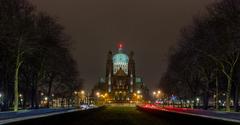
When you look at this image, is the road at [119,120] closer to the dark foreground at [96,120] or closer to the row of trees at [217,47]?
the dark foreground at [96,120]

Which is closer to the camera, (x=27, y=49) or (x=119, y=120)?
(x=119, y=120)

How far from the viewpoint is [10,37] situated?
6288 centimetres

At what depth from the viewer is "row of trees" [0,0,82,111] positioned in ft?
209

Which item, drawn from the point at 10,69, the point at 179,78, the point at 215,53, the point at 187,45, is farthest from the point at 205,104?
the point at 10,69

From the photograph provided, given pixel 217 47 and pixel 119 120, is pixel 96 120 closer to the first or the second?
pixel 119 120

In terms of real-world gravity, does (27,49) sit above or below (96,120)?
above

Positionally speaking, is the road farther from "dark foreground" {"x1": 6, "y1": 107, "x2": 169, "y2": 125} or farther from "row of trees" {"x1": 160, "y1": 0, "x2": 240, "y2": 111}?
"row of trees" {"x1": 160, "y1": 0, "x2": 240, "y2": 111}

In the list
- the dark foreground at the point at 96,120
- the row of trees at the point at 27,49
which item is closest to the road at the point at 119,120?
the dark foreground at the point at 96,120

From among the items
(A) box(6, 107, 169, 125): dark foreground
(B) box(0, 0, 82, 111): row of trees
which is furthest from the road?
(B) box(0, 0, 82, 111): row of trees

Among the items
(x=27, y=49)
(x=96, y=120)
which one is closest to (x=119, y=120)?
(x=96, y=120)

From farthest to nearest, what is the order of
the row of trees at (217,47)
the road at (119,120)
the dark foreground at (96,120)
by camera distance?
the row of trees at (217,47) < the road at (119,120) < the dark foreground at (96,120)

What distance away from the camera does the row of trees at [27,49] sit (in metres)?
63.8

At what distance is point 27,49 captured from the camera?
71.8 meters

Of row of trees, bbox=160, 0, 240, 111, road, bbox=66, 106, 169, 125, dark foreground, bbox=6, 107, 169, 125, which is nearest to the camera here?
dark foreground, bbox=6, 107, 169, 125
